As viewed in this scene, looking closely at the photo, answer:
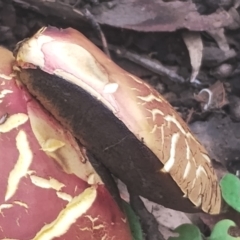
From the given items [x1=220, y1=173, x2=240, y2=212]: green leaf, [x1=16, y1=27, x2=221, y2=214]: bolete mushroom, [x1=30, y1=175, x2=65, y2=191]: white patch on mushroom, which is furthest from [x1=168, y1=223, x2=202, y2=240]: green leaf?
[x1=30, y1=175, x2=65, y2=191]: white patch on mushroom

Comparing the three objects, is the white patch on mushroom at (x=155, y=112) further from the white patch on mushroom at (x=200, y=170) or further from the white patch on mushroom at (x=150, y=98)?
the white patch on mushroom at (x=200, y=170)

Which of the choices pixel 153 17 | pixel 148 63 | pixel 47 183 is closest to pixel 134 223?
pixel 47 183

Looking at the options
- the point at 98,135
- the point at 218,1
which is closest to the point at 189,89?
the point at 218,1

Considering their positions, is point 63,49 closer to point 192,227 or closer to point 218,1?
point 192,227

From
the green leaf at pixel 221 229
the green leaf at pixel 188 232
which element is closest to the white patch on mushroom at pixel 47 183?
the green leaf at pixel 188 232

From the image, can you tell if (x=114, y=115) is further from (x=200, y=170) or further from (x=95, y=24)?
(x=95, y=24)
